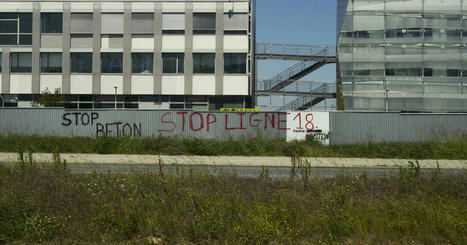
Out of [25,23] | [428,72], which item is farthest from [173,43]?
[428,72]

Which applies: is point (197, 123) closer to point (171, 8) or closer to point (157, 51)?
point (157, 51)

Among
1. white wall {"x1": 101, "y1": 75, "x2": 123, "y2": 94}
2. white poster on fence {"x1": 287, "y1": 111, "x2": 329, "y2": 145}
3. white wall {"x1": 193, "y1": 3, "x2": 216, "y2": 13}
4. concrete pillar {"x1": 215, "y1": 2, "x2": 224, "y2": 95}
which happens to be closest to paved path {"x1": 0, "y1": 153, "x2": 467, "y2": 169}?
white poster on fence {"x1": 287, "y1": 111, "x2": 329, "y2": 145}

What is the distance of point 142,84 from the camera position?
117 feet

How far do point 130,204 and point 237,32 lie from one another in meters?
30.2

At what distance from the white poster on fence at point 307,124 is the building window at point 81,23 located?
22.5 m

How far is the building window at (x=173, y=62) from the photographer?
116 ft

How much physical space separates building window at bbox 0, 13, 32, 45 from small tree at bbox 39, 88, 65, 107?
5505 millimetres

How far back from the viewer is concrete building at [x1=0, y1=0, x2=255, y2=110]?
35219 millimetres

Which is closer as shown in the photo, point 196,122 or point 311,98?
point 196,122

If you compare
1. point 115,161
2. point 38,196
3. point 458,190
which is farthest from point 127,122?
point 458,190

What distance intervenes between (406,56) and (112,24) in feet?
81.5

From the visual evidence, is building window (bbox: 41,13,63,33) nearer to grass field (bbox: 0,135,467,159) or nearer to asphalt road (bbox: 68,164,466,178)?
grass field (bbox: 0,135,467,159)

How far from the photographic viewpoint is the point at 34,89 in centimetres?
3578

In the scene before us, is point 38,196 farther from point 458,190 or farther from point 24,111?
point 24,111
